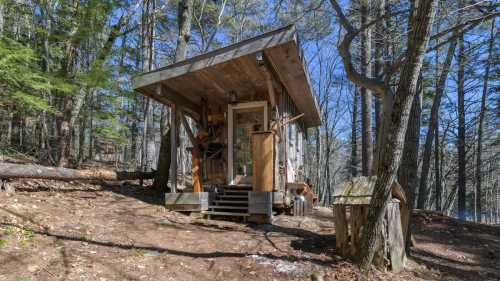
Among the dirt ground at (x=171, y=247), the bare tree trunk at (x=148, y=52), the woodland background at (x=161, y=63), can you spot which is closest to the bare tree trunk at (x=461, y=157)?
the woodland background at (x=161, y=63)

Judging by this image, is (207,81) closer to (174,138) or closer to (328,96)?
(174,138)

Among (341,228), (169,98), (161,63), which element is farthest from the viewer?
(161,63)

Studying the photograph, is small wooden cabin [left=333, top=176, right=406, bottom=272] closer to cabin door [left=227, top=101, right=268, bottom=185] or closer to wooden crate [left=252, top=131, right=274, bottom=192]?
wooden crate [left=252, top=131, right=274, bottom=192]

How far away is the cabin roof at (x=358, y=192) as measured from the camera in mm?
3627

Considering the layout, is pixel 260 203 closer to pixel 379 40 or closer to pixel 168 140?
pixel 168 140

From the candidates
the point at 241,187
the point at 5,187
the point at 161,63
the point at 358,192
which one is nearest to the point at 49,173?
the point at 5,187

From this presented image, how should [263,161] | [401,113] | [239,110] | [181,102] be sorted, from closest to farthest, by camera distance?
1. [401,113]
2. [263,161]
3. [181,102]
4. [239,110]

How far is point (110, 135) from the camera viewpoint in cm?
1134

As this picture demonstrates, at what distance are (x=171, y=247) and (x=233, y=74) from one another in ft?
12.7

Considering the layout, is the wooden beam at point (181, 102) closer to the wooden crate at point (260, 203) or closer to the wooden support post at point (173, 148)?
the wooden support post at point (173, 148)

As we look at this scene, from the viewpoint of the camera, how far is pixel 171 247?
12.8ft

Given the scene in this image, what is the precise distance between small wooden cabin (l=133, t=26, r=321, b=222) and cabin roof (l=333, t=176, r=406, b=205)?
6.80ft

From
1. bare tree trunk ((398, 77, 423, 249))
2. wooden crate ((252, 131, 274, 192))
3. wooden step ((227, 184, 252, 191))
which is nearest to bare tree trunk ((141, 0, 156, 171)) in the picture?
wooden step ((227, 184, 252, 191))

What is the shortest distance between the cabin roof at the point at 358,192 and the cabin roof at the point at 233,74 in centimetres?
259
